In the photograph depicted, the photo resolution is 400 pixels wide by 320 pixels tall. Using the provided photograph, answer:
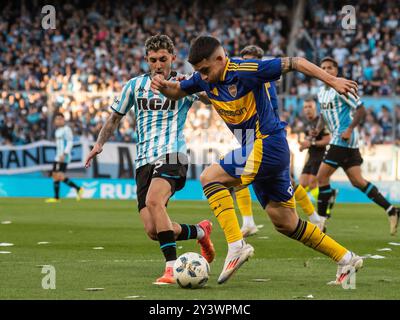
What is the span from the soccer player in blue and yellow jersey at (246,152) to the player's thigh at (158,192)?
786mm

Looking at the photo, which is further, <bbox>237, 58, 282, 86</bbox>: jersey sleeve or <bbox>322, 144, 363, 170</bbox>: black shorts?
<bbox>322, 144, 363, 170</bbox>: black shorts

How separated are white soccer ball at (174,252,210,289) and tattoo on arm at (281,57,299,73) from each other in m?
1.76

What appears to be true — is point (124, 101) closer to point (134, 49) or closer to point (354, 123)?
point (354, 123)

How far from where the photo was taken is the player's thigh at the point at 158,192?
888cm

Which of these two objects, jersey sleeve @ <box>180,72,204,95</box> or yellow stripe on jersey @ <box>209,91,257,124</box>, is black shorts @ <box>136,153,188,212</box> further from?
yellow stripe on jersey @ <box>209,91,257,124</box>

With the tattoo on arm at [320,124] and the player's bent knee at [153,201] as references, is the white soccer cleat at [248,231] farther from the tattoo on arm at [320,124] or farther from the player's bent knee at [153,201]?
the player's bent knee at [153,201]

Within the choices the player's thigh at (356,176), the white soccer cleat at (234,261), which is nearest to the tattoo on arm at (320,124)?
the player's thigh at (356,176)

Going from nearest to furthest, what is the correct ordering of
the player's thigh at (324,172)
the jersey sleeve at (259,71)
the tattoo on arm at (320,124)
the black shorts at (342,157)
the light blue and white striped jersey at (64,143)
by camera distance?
the jersey sleeve at (259,71)
the black shorts at (342,157)
the player's thigh at (324,172)
the tattoo on arm at (320,124)
the light blue and white striped jersey at (64,143)

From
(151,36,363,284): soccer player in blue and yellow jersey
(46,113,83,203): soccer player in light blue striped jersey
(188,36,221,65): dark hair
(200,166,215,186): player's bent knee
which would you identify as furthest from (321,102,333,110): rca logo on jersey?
(46,113,83,203): soccer player in light blue striped jersey

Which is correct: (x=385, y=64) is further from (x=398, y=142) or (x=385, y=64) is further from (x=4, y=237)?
(x=4, y=237)

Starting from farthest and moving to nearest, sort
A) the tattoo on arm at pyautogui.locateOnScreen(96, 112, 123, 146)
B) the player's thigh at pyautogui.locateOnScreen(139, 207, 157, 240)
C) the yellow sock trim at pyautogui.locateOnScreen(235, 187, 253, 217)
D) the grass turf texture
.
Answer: the yellow sock trim at pyautogui.locateOnScreen(235, 187, 253, 217)
the tattoo on arm at pyautogui.locateOnScreen(96, 112, 123, 146)
the player's thigh at pyautogui.locateOnScreen(139, 207, 157, 240)
the grass turf texture

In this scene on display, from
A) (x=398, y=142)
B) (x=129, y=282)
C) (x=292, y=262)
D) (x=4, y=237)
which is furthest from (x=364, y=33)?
(x=129, y=282)

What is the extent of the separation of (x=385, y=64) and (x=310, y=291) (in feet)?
81.6

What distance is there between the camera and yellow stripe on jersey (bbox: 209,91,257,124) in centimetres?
809
